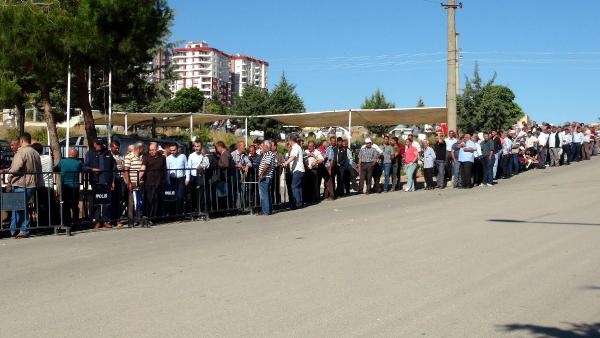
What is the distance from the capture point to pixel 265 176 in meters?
16.7

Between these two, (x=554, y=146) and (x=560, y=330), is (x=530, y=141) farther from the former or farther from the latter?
(x=560, y=330)

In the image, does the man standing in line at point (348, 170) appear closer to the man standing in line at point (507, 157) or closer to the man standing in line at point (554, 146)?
the man standing in line at point (507, 157)

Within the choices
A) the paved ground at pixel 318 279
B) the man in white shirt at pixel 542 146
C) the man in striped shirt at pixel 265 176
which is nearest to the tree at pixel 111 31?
the man in striped shirt at pixel 265 176

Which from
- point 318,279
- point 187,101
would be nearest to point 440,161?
point 318,279

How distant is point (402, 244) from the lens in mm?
10984

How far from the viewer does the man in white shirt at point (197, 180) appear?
618 inches

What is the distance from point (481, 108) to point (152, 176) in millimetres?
25531

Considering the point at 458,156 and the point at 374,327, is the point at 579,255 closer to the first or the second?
the point at 374,327

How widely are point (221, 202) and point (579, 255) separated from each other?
8.63 metres

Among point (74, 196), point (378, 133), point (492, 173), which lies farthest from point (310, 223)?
point (378, 133)

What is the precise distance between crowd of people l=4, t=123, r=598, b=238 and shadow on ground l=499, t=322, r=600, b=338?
916 centimetres

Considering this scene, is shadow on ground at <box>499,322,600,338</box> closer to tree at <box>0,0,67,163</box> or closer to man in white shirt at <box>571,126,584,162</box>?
tree at <box>0,0,67,163</box>

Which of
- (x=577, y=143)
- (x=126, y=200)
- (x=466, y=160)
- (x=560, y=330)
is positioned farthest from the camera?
(x=577, y=143)

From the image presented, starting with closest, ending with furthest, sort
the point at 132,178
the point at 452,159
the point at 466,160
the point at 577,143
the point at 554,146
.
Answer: the point at 132,178, the point at 466,160, the point at 452,159, the point at 554,146, the point at 577,143
